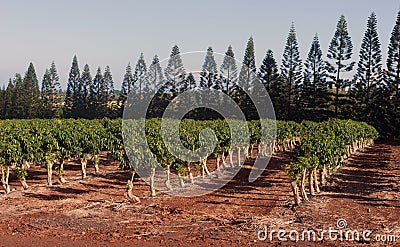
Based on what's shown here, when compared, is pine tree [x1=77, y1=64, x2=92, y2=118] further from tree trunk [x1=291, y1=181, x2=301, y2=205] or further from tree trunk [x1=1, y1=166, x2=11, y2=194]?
tree trunk [x1=291, y1=181, x2=301, y2=205]

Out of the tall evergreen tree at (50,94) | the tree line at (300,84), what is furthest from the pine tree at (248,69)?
the tall evergreen tree at (50,94)

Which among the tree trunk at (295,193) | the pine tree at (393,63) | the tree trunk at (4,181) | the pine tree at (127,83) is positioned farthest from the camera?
the pine tree at (127,83)

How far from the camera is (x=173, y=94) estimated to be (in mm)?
53750

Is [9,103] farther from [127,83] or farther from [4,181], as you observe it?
[4,181]

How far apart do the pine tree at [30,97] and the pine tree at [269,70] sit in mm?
36609

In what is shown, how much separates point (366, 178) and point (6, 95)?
69778 millimetres

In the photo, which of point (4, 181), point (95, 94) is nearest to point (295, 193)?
point (4, 181)

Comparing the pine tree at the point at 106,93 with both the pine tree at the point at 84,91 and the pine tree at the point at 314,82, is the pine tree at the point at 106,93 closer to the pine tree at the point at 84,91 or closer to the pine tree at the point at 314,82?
the pine tree at the point at 84,91

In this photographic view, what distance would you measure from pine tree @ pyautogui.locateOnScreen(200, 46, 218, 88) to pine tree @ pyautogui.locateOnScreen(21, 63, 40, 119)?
2970cm

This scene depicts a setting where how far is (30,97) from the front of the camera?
6938 centimetres

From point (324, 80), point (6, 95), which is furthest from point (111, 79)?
point (324, 80)

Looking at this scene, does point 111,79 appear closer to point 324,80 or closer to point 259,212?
point 324,80

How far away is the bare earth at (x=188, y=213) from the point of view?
1051cm

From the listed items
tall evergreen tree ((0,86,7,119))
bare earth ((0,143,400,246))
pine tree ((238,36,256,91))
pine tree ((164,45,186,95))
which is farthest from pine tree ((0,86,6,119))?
bare earth ((0,143,400,246))
